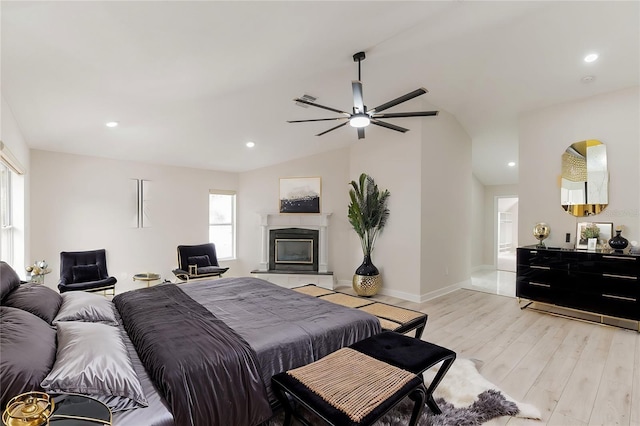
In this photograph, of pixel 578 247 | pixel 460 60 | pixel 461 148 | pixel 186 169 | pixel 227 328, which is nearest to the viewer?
pixel 227 328

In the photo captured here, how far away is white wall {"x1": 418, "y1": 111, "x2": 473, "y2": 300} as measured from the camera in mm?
5035

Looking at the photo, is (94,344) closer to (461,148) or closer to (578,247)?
(578,247)

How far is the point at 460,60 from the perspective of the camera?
3.70 meters

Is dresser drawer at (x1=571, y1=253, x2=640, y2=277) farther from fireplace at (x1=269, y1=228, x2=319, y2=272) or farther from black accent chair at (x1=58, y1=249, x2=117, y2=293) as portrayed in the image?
black accent chair at (x1=58, y1=249, x2=117, y2=293)

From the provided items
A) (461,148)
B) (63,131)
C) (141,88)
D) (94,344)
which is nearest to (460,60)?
(461,148)

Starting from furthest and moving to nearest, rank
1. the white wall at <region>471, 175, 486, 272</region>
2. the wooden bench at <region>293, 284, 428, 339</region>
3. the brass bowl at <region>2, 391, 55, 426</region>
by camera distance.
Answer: the white wall at <region>471, 175, 486, 272</region>
the wooden bench at <region>293, 284, 428, 339</region>
the brass bowl at <region>2, 391, 55, 426</region>

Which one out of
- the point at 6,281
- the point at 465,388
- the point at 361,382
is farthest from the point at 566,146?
the point at 6,281

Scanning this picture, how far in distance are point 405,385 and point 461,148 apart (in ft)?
17.0

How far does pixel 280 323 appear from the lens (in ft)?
7.27

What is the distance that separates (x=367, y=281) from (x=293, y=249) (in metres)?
1.90

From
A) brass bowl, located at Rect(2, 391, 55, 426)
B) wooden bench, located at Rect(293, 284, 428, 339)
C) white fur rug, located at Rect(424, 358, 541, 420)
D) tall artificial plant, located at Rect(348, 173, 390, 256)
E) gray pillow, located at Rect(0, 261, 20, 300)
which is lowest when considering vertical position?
white fur rug, located at Rect(424, 358, 541, 420)

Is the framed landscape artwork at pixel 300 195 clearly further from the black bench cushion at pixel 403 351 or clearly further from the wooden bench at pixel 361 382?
the wooden bench at pixel 361 382

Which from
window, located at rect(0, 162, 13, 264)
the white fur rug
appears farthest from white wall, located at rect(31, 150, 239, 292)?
the white fur rug

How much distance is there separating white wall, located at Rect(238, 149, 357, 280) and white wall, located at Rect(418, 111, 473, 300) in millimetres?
1585
